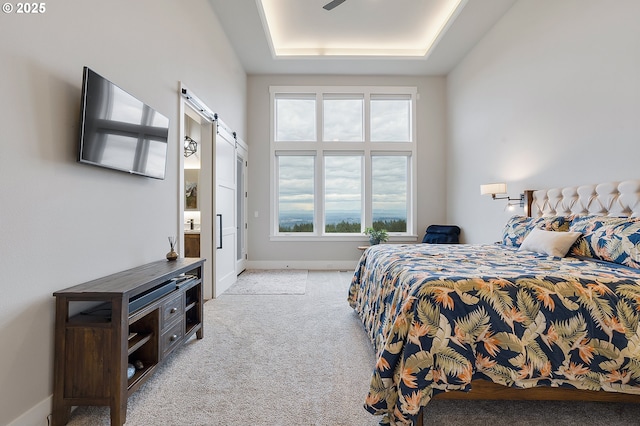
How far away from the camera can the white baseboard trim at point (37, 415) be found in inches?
57.1

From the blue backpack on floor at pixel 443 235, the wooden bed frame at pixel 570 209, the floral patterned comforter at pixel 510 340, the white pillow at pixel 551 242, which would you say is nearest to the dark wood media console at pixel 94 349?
the floral patterned comforter at pixel 510 340

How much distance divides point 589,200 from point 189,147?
523cm

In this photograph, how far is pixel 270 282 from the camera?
4828mm

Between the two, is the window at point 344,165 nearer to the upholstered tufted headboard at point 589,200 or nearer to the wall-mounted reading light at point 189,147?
the wall-mounted reading light at point 189,147

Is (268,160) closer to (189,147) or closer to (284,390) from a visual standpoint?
(189,147)

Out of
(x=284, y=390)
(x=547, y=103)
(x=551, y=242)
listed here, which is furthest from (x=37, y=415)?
(x=547, y=103)

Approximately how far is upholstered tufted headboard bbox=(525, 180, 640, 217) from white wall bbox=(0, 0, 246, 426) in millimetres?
3738

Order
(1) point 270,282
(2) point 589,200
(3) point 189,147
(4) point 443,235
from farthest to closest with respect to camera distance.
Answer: (4) point 443,235 → (3) point 189,147 → (1) point 270,282 → (2) point 589,200

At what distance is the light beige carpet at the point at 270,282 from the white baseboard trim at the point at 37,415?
2.67 metres

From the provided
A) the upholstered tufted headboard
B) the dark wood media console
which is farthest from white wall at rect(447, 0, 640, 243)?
the dark wood media console

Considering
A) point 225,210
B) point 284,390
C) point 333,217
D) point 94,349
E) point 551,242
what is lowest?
point 284,390

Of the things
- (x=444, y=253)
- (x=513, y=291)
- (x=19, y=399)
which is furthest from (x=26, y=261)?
(x=444, y=253)

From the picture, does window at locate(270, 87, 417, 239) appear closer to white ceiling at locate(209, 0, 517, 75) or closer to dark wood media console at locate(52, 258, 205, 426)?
white ceiling at locate(209, 0, 517, 75)

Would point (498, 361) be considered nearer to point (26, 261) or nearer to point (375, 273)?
point (375, 273)
